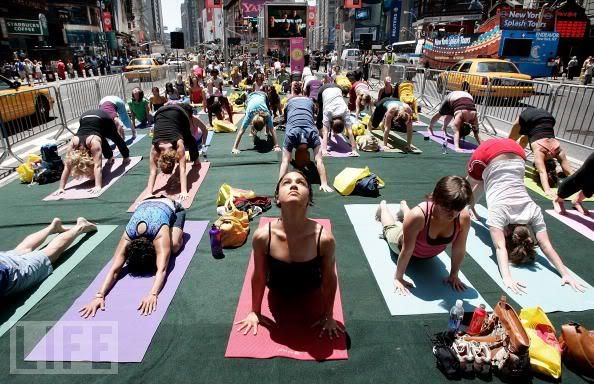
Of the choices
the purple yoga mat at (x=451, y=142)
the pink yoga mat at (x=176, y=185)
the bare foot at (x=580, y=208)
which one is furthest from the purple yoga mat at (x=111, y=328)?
the purple yoga mat at (x=451, y=142)

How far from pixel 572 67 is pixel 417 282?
91.9 feet

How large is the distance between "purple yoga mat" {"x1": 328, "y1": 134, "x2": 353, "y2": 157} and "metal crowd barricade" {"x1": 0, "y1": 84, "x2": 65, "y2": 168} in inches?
250

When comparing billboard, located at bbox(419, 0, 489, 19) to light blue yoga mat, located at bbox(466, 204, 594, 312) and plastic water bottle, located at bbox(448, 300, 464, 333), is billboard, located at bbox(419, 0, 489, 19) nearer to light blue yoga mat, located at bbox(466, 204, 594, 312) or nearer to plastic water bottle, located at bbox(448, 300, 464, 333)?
light blue yoga mat, located at bbox(466, 204, 594, 312)

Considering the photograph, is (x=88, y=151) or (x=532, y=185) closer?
(x=88, y=151)

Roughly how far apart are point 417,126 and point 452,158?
3177 mm

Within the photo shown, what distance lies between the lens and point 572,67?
2383cm

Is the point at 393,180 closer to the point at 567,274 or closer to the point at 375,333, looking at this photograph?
the point at 567,274

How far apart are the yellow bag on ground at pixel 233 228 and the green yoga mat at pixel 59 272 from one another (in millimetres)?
1564

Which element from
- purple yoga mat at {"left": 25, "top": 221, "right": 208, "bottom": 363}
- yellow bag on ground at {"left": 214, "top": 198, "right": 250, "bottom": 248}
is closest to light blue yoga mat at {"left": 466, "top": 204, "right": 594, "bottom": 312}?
yellow bag on ground at {"left": 214, "top": 198, "right": 250, "bottom": 248}

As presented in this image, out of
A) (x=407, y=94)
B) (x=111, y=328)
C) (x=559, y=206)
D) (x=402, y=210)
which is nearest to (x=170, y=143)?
(x=111, y=328)

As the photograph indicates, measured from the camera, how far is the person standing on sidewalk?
77.7 feet

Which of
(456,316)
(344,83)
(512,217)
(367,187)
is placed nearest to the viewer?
(456,316)

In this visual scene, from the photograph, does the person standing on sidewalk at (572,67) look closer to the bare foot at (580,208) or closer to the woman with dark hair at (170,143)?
the bare foot at (580,208)

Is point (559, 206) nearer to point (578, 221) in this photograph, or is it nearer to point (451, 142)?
point (578, 221)
